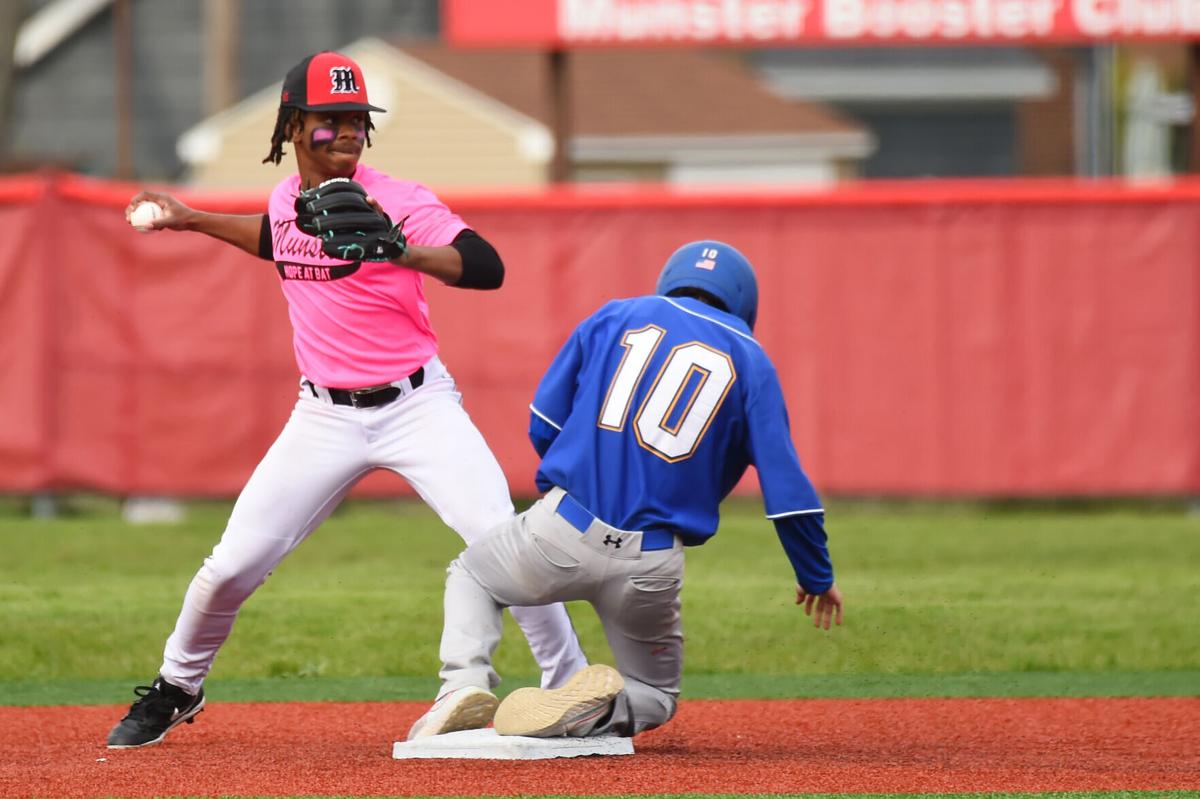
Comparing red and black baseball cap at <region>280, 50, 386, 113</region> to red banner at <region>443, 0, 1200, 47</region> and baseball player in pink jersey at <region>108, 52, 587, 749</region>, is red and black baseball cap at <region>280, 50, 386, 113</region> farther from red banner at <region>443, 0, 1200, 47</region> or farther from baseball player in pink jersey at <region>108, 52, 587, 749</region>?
red banner at <region>443, 0, 1200, 47</region>

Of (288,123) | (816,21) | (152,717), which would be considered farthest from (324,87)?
(816,21)

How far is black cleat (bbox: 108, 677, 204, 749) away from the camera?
606 centimetres

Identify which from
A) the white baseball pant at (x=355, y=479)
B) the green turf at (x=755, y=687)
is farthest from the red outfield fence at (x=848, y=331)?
the white baseball pant at (x=355, y=479)

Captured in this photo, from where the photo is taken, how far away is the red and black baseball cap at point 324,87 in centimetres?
586

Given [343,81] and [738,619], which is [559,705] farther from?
[738,619]

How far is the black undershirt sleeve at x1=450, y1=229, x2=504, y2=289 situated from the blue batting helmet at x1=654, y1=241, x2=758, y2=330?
0.46m

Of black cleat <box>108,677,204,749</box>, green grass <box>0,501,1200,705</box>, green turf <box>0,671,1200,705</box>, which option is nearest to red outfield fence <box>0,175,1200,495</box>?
green grass <box>0,501,1200,705</box>

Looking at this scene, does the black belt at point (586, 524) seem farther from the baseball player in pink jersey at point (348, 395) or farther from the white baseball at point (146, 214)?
the white baseball at point (146, 214)

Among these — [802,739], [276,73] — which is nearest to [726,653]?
[802,739]

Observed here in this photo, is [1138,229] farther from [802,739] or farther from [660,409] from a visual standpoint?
[660,409]

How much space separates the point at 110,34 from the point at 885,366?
20.8m

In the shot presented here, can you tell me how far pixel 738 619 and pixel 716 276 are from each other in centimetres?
341

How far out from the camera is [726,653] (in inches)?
334

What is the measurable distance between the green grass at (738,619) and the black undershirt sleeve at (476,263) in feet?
7.73
